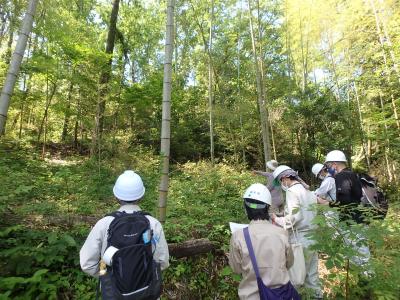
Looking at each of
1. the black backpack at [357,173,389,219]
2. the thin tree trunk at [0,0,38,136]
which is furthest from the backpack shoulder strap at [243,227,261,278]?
the thin tree trunk at [0,0,38,136]

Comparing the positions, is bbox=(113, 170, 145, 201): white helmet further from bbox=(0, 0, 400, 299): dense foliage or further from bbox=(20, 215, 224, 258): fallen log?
bbox=(20, 215, 224, 258): fallen log

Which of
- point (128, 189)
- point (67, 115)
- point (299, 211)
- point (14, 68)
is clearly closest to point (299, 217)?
point (299, 211)

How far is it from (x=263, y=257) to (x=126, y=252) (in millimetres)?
819

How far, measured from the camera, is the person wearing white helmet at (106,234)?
6.12ft

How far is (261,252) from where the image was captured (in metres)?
1.89

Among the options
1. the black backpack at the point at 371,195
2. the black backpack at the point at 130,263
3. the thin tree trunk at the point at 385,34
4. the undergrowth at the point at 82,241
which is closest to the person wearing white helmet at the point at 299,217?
the undergrowth at the point at 82,241

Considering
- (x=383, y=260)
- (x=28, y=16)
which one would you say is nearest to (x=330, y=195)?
(x=383, y=260)

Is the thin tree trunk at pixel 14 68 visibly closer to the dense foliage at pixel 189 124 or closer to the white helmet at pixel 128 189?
the dense foliage at pixel 189 124

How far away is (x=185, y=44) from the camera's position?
19.2 m

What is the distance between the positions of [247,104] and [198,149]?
3.26 meters

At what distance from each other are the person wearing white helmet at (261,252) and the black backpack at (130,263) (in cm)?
54

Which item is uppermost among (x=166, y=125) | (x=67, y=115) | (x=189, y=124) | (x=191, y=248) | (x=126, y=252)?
(x=189, y=124)

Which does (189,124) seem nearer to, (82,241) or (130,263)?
(82,241)

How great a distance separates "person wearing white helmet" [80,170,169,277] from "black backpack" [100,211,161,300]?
0.09m
